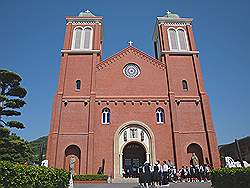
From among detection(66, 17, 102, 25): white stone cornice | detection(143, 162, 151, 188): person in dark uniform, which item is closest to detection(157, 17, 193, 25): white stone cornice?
detection(66, 17, 102, 25): white stone cornice

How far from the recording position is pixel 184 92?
83.0ft

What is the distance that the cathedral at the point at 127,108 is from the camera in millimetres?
22500

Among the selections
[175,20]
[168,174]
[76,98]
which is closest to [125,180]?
[168,174]

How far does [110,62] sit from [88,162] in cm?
1058

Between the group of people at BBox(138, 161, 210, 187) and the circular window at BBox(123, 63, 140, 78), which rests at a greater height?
the circular window at BBox(123, 63, 140, 78)

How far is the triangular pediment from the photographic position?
86.6ft

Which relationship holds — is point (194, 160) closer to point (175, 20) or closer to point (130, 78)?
point (130, 78)

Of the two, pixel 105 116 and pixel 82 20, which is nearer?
pixel 105 116

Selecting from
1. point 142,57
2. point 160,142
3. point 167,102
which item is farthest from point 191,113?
point 142,57

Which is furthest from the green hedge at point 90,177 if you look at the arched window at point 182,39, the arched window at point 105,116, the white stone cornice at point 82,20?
the white stone cornice at point 82,20

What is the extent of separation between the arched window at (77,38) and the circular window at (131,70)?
579 cm

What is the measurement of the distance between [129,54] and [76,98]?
765cm

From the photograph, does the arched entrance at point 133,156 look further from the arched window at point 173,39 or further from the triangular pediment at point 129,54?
the arched window at point 173,39

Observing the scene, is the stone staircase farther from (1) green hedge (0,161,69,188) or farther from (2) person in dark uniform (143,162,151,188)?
(1) green hedge (0,161,69,188)
